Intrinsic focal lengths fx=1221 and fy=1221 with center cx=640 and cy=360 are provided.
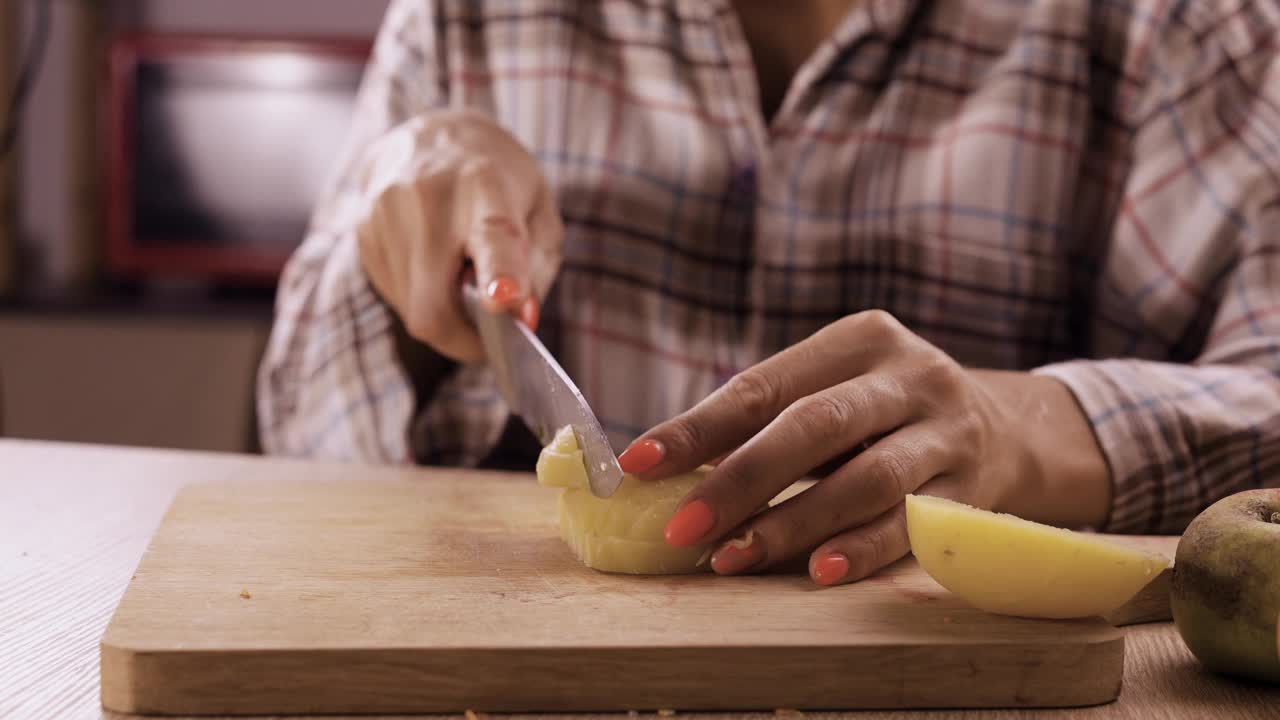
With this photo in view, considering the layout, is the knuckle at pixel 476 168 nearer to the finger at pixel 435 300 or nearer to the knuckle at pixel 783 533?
the finger at pixel 435 300

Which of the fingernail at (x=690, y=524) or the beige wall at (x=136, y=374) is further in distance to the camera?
the beige wall at (x=136, y=374)

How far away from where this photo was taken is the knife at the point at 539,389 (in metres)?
0.82

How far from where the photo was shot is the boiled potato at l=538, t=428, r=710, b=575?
795 mm

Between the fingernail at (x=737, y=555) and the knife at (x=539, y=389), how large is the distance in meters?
0.08

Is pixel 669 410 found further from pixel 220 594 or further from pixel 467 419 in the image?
pixel 220 594

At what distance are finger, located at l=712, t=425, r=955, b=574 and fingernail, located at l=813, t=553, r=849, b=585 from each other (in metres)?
0.03

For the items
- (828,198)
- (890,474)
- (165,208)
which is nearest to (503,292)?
(890,474)


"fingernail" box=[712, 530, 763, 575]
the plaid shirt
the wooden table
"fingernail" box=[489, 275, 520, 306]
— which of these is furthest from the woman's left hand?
the plaid shirt

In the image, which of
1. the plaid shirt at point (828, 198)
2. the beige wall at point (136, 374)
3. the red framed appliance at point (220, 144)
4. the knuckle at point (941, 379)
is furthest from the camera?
the red framed appliance at point (220, 144)

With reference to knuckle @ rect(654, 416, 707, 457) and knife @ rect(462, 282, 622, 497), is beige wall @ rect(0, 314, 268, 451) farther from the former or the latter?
knuckle @ rect(654, 416, 707, 457)

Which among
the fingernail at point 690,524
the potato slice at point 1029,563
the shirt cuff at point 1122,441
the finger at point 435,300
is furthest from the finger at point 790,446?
the finger at point 435,300

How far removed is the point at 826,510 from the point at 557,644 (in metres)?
0.24

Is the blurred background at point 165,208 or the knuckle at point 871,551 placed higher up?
the knuckle at point 871,551

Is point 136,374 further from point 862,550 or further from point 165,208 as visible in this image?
point 862,550
